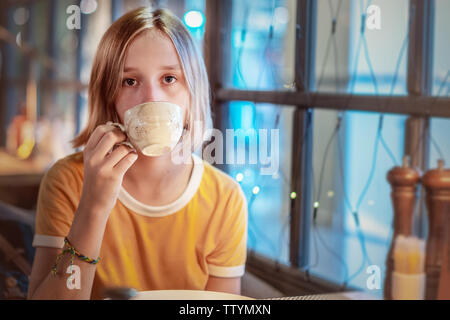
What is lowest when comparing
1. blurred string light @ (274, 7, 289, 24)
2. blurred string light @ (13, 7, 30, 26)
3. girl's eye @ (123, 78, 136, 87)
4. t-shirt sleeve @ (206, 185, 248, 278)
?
t-shirt sleeve @ (206, 185, 248, 278)

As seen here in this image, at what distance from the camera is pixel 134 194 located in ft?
2.94

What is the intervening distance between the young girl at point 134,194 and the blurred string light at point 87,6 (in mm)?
41

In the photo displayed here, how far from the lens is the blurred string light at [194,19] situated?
89cm

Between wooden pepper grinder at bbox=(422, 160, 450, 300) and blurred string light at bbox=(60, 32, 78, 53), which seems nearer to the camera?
blurred string light at bbox=(60, 32, 78, 53)

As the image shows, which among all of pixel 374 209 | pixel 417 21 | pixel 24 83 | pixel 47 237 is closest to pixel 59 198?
pixel 47 237

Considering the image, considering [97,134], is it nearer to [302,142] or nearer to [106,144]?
[106,144]

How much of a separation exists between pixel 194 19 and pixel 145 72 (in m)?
0.12

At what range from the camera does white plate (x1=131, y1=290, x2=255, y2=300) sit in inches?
35.6

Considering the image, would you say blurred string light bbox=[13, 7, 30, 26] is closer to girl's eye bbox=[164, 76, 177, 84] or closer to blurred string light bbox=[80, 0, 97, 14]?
blurred string light bbox=[80, 0, 97, 14]

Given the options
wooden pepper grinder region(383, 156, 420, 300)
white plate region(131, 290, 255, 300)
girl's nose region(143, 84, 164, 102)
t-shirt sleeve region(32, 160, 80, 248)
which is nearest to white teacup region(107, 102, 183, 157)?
girl's nose region(143, 84, 164, 102)

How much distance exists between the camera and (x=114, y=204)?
0.88 meters

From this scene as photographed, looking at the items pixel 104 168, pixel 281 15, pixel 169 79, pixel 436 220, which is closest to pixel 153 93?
pixel 169 79

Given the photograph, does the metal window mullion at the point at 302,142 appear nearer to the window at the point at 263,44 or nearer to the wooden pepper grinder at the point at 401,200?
the window at the point at 263,44

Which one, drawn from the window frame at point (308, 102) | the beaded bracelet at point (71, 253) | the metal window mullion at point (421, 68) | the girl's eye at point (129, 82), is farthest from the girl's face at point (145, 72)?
the metal window mullion at point (421, 68)
